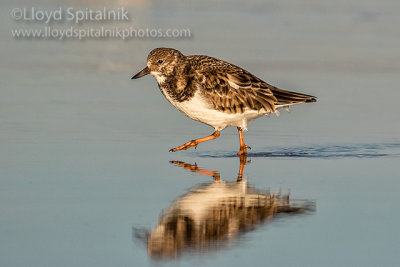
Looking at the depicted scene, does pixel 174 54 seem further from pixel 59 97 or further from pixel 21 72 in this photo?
pixel 21 72

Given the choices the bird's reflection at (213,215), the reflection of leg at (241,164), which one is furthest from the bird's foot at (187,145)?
the bird's reflection at (213,215)

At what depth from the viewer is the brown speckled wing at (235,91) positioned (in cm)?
1153

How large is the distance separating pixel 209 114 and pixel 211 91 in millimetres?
299

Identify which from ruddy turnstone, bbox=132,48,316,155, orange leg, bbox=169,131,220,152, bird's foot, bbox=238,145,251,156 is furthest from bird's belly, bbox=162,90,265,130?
bird's foot, bbox=238,145,251,156

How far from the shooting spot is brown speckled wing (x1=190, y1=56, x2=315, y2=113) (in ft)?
37.8

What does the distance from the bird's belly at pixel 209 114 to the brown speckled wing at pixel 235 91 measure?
75 mm

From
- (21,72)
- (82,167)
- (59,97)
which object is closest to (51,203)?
(82,167)

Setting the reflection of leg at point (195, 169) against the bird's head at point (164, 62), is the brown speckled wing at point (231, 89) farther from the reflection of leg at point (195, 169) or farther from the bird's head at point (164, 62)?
the reflection of leg at point (195, 169)

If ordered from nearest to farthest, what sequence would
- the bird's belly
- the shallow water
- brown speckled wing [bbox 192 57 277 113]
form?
1. the shallow water
2. the bird's belly
3. brown speckled wing [bbox 192 57 277 113]

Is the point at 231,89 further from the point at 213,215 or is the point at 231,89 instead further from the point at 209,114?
the point at 213,215

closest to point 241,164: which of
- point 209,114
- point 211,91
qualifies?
point 209,114

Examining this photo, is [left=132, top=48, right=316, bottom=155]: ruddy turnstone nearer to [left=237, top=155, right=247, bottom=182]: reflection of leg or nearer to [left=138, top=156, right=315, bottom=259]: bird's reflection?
[left=237, top=155, right=247, bottom=182]: reflection of leg

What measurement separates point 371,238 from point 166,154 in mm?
4156

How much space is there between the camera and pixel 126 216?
7.52 meters
